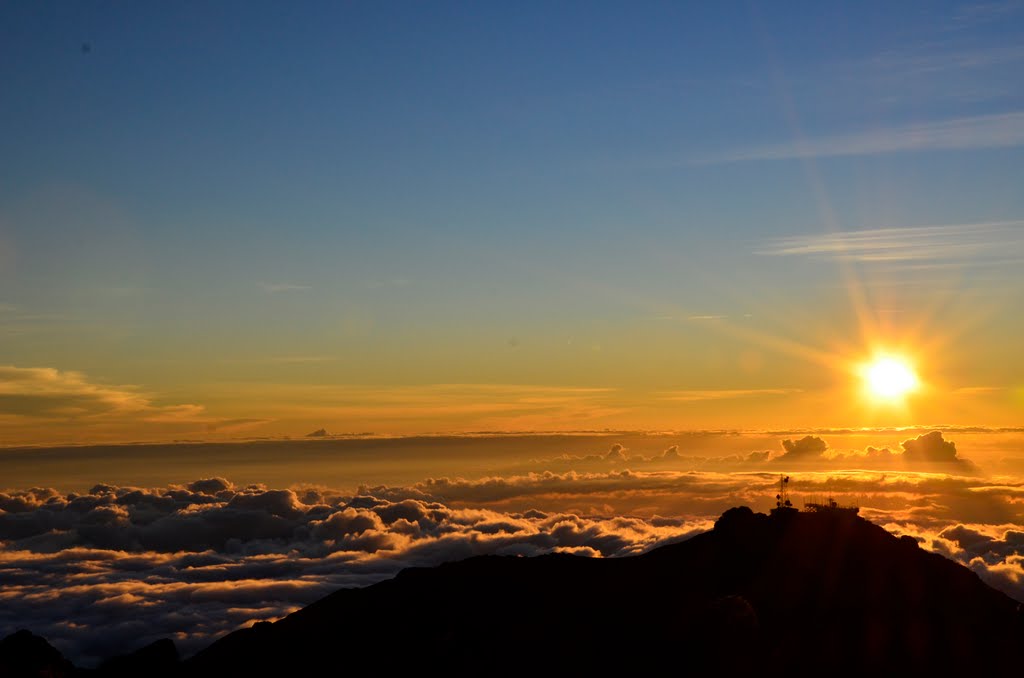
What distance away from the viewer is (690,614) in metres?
133

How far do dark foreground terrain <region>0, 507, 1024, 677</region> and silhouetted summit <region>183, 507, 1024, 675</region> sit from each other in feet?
0.84

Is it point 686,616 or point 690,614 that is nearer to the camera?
point 690,614

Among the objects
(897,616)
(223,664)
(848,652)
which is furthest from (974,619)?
(223,664)

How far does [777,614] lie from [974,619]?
86.7 ft

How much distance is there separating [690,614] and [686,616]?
0.62 m

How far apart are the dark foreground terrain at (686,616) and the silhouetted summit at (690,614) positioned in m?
0.26

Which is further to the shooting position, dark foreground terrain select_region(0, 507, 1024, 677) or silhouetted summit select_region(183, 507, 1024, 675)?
silhouetted summit select_region(183, 507, 1024, 675)

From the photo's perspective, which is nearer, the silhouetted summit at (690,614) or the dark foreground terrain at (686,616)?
the dark foreground terrain at (686,616)

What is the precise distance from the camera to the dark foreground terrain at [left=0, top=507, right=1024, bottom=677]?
12388cm

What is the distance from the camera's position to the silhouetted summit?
124m

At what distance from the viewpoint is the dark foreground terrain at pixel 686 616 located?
124 metres

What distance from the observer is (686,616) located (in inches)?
5236

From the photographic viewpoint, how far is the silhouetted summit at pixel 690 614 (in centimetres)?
12406

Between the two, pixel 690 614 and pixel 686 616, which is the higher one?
pixel 690 614
